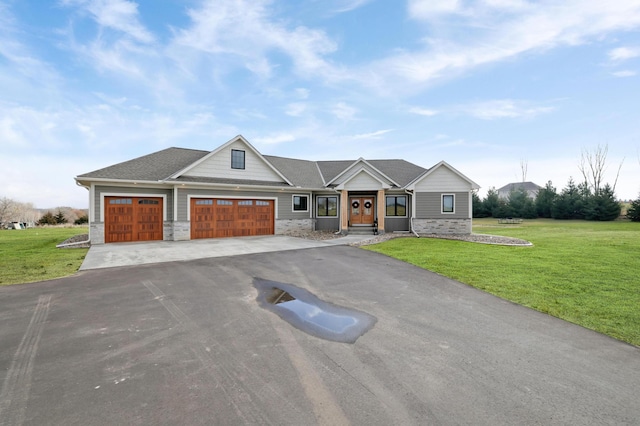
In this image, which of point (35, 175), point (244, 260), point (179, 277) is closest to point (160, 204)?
point (244, 260)

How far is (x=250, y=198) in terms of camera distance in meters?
18.0

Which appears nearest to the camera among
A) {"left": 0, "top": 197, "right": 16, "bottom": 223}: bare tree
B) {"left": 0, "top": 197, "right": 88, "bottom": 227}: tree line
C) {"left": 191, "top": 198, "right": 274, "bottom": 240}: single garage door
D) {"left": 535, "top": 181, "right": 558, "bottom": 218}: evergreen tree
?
{"left": 191, "top": 198, "right": 274, "bottom": 240}: single garage door

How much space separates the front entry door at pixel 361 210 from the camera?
20.5m

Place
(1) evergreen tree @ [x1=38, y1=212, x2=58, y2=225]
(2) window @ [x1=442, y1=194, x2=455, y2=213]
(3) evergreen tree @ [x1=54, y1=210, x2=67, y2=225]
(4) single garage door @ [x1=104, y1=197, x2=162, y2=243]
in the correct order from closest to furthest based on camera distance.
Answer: (4) single garage door @ [x1=104, y1=197, x2=162, y2=243], (2) window @ [x1=442, y1=194, x2=455, y2=213], (1) evergreen tree @ [x1=38, y1=212, x2=58, y2=225], (3) evergreen tree @ [x1=54, y1=210, x2=67, y2=225]

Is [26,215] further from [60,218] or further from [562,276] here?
[562,276]

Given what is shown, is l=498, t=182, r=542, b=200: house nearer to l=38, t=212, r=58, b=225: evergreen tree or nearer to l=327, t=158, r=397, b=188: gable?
l=327, t=158, r=397, b=188: gable

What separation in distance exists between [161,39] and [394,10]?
12481 millimetres

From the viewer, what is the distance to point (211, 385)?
300 cm

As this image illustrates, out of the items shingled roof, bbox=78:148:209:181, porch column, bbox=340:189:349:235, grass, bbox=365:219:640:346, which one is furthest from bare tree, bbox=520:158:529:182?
shingled roof, bbox=78:148:209:181

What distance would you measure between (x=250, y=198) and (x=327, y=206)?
5871 mm

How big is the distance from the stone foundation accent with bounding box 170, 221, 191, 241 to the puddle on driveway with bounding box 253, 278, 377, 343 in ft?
35.6

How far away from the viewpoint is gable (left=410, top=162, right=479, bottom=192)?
62.8 ft

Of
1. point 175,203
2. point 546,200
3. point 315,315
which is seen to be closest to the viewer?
point 315,315

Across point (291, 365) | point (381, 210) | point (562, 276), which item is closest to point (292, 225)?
point (381, 210)
